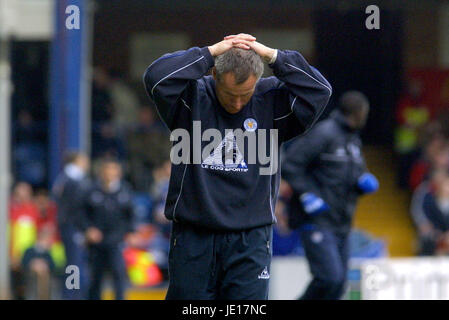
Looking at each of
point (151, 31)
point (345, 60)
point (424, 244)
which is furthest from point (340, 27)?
point (424, 244)

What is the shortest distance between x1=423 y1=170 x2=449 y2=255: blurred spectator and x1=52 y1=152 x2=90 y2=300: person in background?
5053mm

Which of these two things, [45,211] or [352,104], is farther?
[45,211]

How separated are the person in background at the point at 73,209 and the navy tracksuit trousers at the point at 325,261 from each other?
4.38m

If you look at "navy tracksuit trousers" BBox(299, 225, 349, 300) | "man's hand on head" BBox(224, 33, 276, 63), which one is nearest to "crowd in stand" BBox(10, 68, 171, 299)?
"navy tracksuit trousers" BBox(299, 225, 349, 300)

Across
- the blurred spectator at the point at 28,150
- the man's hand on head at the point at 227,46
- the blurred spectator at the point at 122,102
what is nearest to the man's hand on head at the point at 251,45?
the man's hand on head at the point at 227,46

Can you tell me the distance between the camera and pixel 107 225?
12.4 metres

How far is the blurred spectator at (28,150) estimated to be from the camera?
16766 mm

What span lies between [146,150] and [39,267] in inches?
139

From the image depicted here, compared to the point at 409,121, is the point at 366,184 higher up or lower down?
lower down

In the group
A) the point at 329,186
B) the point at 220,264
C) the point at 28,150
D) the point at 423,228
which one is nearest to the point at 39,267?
the point at 28,150

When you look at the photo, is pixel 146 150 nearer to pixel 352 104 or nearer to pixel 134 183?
pixel 134 183

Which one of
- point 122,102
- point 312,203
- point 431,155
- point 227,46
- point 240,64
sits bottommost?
point 312,203

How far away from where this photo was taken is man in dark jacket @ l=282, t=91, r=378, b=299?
8.68m

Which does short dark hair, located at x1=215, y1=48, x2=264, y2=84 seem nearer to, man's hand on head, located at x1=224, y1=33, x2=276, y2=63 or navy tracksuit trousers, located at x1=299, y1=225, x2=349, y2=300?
man's hand on head, located at x1=224, y1=33, x2=276, y2=63
